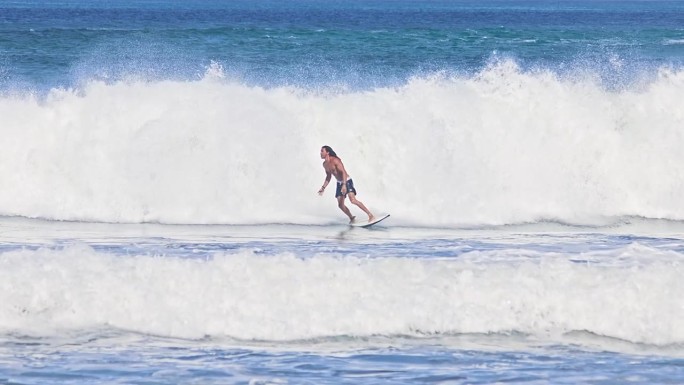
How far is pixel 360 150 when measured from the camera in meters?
17.8

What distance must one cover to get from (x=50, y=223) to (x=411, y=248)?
5.39 meters

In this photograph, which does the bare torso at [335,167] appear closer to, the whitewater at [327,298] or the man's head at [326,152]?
the man's head at [326,152]

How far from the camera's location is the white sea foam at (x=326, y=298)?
9234mm

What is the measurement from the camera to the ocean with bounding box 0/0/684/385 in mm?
8711

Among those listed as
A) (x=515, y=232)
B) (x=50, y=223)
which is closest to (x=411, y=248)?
(x=515, y=232)

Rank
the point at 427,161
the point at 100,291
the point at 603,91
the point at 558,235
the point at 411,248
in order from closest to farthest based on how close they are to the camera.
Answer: the point at 100,291 < the point at 411,248 < the point at 558,235 < the point at 427,161 < the point at 603,91

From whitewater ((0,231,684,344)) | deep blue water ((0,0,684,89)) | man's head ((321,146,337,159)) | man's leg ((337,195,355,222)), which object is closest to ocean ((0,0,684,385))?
whitewater ((0,231,684,344))

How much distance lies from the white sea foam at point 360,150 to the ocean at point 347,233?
1.5 inches

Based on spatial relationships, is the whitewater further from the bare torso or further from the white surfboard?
the bare torso

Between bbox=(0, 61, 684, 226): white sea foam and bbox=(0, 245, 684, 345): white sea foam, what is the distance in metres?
5.68

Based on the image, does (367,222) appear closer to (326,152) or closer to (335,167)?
(335,167)

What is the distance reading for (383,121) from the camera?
18.1 metres

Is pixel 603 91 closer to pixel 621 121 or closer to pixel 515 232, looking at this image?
pixel 621 121

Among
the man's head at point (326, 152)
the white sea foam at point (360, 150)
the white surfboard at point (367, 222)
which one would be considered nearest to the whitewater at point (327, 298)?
the white surfboard at point (367, 222)
